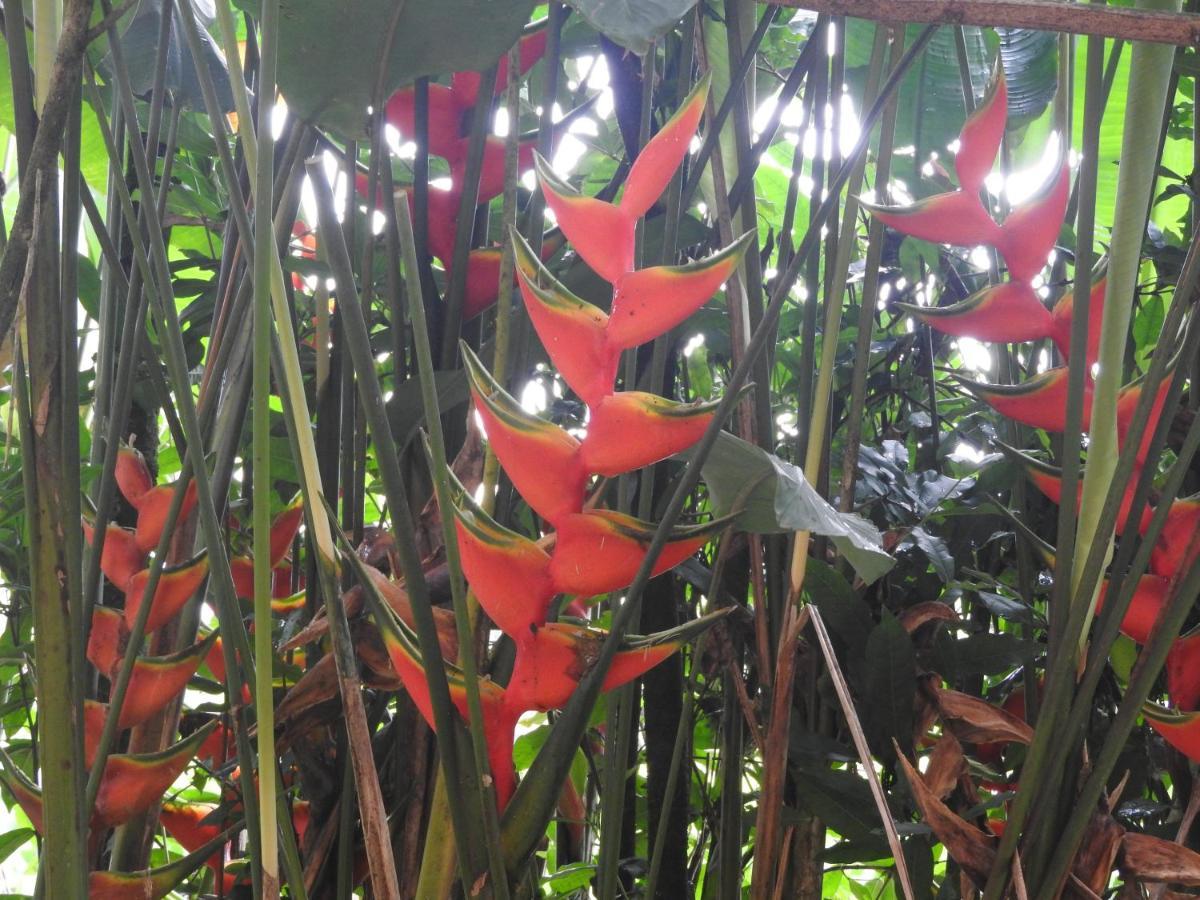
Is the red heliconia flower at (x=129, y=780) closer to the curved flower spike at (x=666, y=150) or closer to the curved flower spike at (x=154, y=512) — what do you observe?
the curved flower spike at (x=154, y=512)

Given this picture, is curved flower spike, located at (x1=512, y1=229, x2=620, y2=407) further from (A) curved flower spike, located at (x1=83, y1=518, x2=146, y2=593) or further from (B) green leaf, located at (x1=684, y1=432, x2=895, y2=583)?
(A) curved flower spike, located at (x1=83, y1=518, x2=146, y2=593)

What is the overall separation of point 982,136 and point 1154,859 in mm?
300

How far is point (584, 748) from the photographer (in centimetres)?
74

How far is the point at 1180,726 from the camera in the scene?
40 cm

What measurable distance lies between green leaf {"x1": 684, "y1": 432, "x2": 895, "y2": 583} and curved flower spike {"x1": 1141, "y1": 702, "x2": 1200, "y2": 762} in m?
0.13

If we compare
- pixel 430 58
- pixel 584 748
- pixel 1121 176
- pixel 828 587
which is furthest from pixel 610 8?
pixel 584 748

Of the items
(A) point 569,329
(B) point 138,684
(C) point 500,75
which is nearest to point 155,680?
(B) point 138,684

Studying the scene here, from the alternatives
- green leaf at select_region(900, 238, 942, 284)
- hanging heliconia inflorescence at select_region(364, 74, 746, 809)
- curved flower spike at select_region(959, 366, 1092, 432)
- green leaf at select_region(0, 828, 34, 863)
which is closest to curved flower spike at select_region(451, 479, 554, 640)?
hanging heliconia inflorescence at select_region(364, 74, 746, 809)

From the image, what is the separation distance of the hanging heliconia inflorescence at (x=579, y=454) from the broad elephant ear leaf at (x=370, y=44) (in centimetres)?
9

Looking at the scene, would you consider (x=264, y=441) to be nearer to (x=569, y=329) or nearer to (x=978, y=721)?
(x=569, y=329)

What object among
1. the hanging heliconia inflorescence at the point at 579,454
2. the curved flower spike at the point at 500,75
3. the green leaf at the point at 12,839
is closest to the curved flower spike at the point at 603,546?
the hanging heliconia inflorescence at the point at 579,454

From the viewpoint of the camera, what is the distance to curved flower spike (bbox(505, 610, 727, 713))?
1.11 feet

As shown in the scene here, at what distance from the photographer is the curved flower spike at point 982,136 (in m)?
0.42

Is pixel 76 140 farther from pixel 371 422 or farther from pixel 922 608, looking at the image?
pixel 922 608
